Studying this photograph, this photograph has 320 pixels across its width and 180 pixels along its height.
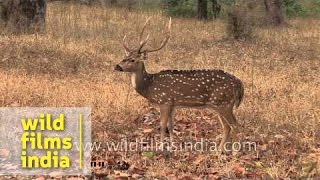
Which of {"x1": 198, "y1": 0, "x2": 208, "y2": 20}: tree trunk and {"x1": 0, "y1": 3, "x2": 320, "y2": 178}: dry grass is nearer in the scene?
{"x1": 0, "y1": 3, "x2": 320, "y2": 178}: dry grass

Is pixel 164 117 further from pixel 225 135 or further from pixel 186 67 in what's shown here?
pixel 186 67

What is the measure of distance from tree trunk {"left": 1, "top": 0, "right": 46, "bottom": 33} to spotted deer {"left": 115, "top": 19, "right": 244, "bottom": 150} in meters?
9.43

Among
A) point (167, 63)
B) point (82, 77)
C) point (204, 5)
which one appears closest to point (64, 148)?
point (82, 77)

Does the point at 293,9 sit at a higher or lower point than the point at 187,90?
higher

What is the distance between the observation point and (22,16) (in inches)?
677

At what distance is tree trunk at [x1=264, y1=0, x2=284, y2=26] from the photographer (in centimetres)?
2367

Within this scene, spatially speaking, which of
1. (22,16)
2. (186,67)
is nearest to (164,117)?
(186,67)

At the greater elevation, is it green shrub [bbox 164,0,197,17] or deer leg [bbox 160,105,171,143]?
green shrub [bbox 164,0,197,17]

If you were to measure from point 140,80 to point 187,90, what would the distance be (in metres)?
0.67

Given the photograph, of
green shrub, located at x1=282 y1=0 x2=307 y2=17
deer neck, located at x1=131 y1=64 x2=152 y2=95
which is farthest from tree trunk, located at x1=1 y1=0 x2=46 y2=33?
green shrub, located at x1=282 y1=0 x2=307 y2=17

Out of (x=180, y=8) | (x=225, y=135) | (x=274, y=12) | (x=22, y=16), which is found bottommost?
(x=225, y=135)

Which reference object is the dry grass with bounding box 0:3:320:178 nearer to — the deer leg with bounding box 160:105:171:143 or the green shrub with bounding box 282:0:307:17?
the deer leg with bounding box 160:105:171:143

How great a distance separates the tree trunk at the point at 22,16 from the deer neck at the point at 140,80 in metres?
9.39

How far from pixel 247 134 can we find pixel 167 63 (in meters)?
5.88
